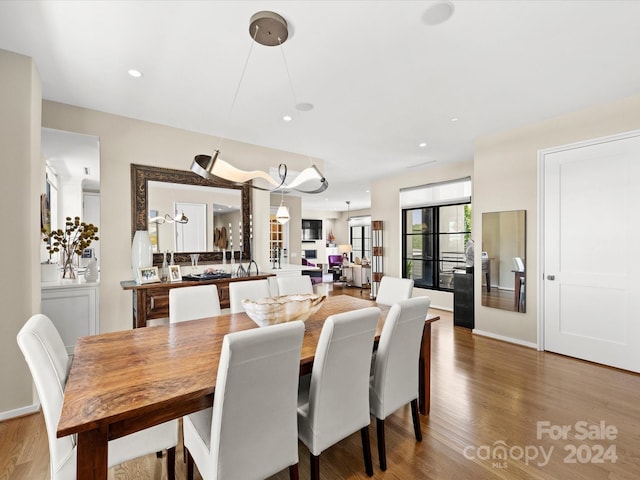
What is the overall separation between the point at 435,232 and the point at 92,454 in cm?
605

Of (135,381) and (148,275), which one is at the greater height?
(148,275)

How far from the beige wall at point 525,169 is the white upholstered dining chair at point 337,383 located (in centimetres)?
318

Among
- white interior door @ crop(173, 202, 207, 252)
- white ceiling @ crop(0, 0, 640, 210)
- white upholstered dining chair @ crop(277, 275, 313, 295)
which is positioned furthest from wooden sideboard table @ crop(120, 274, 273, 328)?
white ceiling @ crop(0, 0, 640, 210)

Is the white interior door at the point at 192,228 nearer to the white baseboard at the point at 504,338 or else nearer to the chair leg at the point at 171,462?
the chair leg at the point at 171,462

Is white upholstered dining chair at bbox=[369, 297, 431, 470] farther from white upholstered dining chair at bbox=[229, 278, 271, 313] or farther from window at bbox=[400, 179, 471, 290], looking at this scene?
window at bbox=[400, 179, 471, 290]

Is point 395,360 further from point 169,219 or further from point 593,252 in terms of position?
point 169,219

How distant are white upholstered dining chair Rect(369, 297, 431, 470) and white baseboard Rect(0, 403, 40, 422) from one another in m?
2.66

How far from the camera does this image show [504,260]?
4035 mm

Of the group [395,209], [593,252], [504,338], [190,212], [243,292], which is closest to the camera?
[243,292]

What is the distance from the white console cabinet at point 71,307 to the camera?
3.02 meters

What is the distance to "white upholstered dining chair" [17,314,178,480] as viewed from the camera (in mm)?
1218

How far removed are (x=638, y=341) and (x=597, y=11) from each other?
3044mm

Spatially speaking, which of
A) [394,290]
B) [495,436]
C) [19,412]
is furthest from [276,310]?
[19,412]

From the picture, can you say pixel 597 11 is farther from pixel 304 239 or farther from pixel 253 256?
pixel 304 239
